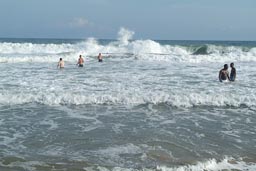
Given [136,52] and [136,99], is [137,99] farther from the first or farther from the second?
[136,52]

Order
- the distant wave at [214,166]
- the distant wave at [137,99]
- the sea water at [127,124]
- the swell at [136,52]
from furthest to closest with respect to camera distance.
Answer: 1. the swell at [136,52]
2. the distant wave at [137,99]
3. the sea water at [127,124]
4. the distant wave at [214,166]

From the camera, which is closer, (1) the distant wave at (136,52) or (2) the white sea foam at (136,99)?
(2) the white sea foam at (136,99)

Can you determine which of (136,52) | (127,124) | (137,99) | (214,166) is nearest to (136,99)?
(137,99)

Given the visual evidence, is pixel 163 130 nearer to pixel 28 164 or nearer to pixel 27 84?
pixel 28 164

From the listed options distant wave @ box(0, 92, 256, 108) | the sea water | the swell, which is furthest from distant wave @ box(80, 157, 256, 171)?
the swell

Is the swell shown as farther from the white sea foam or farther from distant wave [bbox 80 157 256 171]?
distant wave [bbox 80 157 256 171]

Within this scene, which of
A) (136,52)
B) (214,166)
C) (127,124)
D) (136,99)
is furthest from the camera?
(136,52)

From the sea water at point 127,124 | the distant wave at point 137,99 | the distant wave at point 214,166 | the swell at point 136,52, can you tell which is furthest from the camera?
the swell at point 136,52

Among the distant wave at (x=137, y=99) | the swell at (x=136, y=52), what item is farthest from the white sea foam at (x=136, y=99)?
the swell at (x=136, y=52)

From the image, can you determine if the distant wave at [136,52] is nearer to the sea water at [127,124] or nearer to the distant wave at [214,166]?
the sea water at [127,124]

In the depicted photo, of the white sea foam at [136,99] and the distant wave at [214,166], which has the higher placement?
the white sea foam at [136,99]

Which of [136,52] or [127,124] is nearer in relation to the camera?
[127,124]

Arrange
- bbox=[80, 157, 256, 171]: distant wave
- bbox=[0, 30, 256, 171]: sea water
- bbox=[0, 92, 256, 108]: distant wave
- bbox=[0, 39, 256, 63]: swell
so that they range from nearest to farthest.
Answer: bbox=[80, 157, 256, 171]: distant wave
bbox=[0, 30, 256, 171]: sea water
bbox=[0, 92, 256, 108]: distant wave
bbox=[0, 39, 256, 63]: swell

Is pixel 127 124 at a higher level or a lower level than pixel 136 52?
lower
